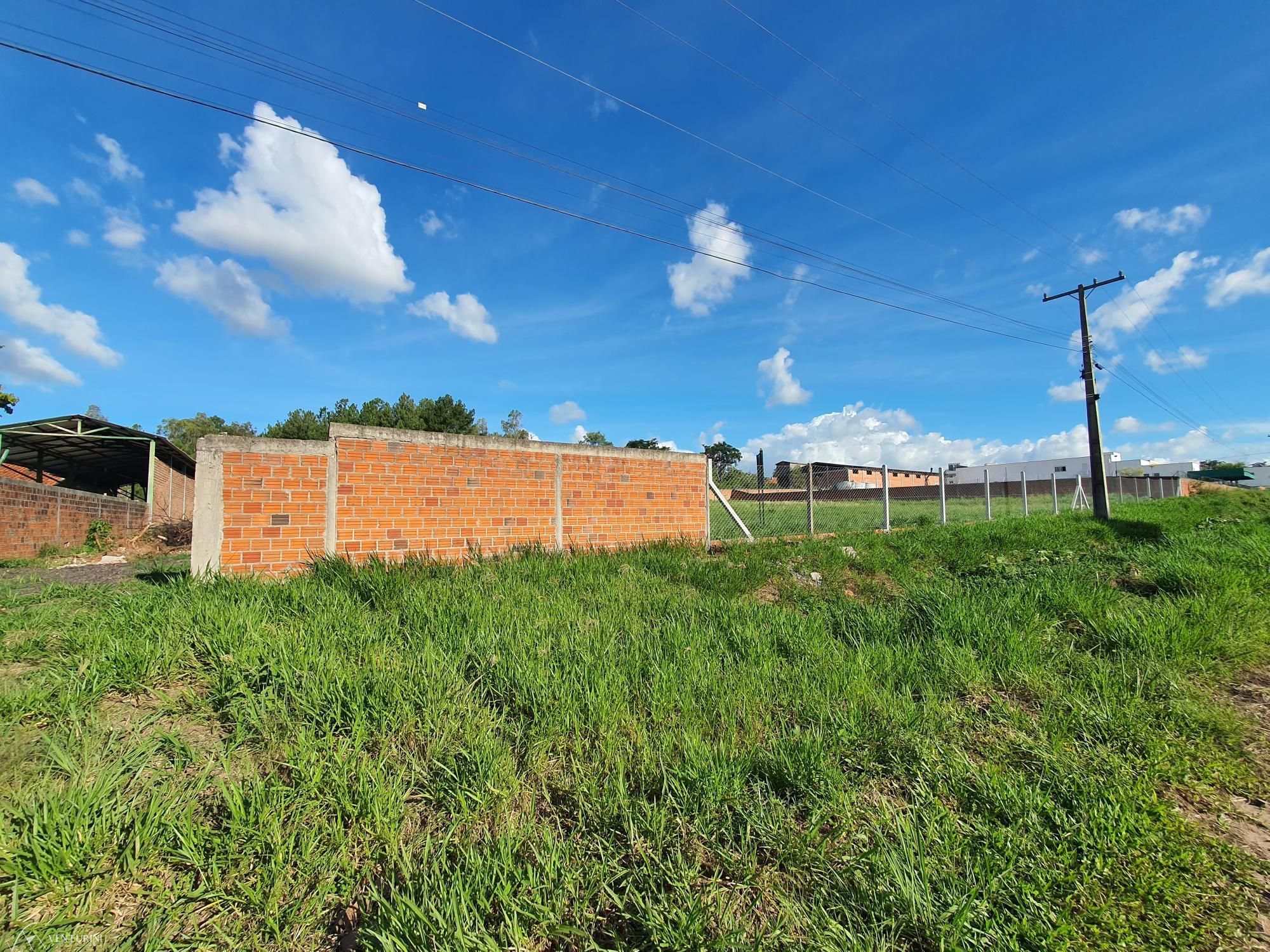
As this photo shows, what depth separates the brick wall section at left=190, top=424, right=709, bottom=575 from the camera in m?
4.61

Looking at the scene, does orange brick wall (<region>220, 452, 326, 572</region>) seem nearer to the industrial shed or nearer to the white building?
the industrial shed

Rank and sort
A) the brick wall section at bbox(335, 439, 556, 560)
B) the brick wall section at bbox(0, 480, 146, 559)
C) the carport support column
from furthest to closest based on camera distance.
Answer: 1. the carport support column
2. the brick wall section at bbox(0, 480, 146, 559)
3. the brick wall section at bbox(335, 439, 556, 560)

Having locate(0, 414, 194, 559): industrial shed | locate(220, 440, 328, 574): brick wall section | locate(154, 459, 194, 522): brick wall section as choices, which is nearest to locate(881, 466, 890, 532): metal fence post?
locate(220, 440, 328, 574): brick wall section

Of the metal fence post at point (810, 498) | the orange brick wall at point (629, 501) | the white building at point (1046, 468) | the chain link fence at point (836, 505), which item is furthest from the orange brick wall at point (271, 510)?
the white building at point (1046, 468)

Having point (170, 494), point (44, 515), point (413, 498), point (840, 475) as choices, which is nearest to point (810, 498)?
point (840, 475)

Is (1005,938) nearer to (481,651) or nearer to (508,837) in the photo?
(508,837)

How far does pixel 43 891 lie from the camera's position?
150 centimetres

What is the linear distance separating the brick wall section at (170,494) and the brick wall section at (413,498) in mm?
14440

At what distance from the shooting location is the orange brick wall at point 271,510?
4594 millimetres

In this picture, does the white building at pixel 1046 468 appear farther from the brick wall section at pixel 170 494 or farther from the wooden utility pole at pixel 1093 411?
the brick wall section at pixel 170 494

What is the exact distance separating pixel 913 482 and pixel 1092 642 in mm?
11775

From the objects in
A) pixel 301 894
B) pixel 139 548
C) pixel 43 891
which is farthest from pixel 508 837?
pixel 139 548

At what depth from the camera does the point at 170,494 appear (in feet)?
58.6

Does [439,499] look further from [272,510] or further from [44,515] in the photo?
[44,515]
